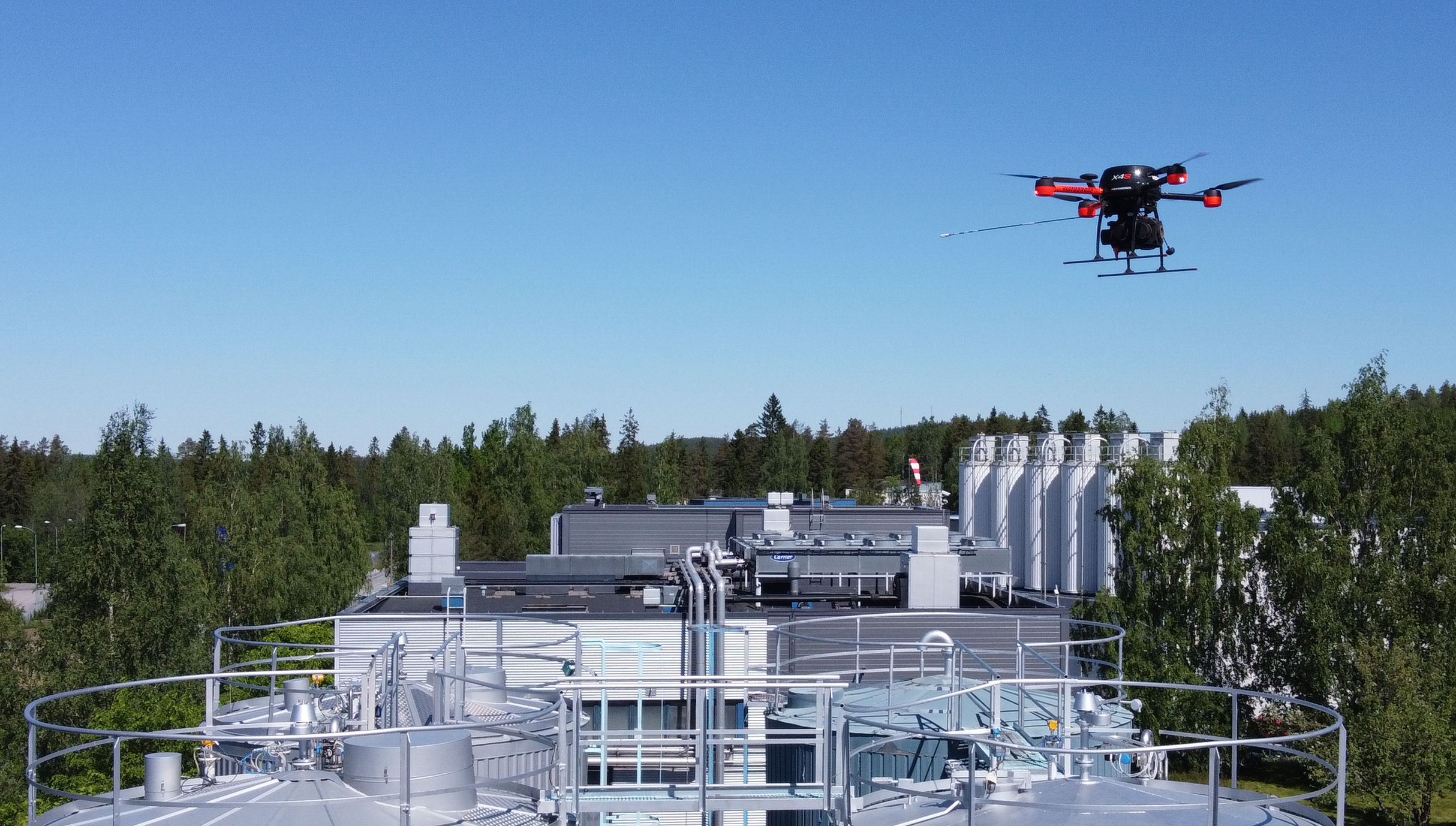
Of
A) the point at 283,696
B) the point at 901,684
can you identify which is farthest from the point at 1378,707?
the point at 283,696

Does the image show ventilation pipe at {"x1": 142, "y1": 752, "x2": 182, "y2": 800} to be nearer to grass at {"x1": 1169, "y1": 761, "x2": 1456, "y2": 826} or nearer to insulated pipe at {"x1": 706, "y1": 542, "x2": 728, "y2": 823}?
insulated pipe at {"x1": 706, "y1": 542, "x2": 728, "y2": 823}

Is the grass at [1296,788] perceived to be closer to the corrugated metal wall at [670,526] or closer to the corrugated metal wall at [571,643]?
the corrugated metal wall at [571,643]

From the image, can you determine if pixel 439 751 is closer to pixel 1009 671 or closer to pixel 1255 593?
pixel 1009 671

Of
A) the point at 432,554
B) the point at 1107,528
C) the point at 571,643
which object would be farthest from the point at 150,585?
the point at 1107,528

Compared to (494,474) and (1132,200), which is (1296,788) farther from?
(494,474)

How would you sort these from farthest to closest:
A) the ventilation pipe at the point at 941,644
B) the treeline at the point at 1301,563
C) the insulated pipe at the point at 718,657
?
1. the treeline at the point at 1301,563
2. the insulated pipe at the point at 718,657
3. the ventilation pipe at the point at 941,644

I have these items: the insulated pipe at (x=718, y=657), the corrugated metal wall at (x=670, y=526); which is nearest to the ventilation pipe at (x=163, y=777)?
the insulated pipe at (x=718, y=657)
